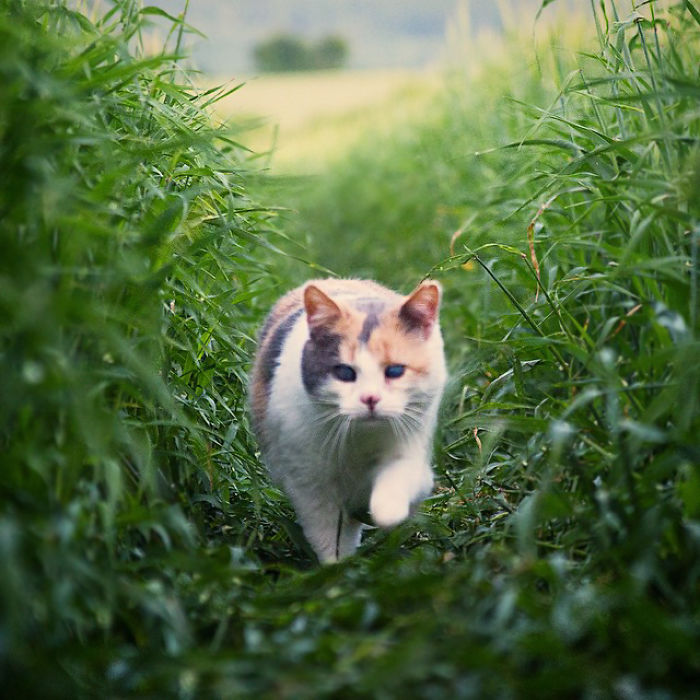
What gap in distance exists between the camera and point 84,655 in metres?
1.60

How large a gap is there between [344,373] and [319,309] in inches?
8.2

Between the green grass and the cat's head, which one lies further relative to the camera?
the cat's head

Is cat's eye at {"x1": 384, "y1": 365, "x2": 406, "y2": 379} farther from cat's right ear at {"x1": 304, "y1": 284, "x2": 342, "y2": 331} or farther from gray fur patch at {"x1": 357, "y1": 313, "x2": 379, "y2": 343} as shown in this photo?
cat's right ear at {"x1": 304, "y1": 284, "x2": 342, "y2": 331}

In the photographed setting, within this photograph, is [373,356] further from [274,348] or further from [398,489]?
[274,348]

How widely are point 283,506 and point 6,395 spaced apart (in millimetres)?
1380

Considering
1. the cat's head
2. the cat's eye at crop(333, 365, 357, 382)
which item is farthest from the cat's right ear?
the cat's eye at crop(333, 365, 357, 382)

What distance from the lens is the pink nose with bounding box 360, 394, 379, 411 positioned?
8.08 ft

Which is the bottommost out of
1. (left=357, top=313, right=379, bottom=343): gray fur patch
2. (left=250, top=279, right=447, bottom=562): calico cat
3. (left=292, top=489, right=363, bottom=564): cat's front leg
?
(left=292, top=489, right=363, bottom=564): cat's front leg

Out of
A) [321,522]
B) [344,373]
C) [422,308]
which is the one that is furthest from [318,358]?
[321,522]

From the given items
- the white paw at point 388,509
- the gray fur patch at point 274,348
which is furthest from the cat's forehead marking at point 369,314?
the white paw at point 388,509

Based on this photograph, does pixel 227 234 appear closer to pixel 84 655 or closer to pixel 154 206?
pixel 154 206

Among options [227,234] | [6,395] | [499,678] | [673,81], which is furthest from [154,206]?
[499,678]

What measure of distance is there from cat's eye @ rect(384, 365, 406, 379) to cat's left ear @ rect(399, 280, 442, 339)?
15 centimetres

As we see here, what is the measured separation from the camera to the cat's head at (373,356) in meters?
2.51
